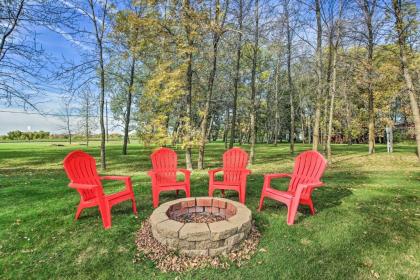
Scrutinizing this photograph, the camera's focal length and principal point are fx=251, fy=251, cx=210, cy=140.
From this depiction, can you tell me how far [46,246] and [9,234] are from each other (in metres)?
0.75

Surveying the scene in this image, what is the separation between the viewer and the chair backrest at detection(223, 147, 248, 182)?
4.86 m

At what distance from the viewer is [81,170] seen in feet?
12.7

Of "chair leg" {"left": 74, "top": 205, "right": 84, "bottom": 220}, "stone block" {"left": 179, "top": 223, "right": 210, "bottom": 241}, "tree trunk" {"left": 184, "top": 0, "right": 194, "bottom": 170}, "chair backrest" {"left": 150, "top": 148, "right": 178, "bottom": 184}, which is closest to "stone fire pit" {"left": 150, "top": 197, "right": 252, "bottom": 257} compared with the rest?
"stone block" {"left": 179, "top": 223, "right": 210, "bottom": 241}

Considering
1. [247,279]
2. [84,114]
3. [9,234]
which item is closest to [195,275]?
[247,279]

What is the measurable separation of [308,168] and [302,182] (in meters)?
0.25

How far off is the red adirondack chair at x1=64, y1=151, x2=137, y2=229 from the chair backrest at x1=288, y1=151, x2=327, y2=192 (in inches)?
108

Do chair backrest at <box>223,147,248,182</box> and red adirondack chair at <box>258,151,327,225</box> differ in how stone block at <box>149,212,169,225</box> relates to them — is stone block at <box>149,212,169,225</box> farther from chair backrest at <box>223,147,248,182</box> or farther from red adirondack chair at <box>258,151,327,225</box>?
chair backrest at <box>223,147,248,182</box>

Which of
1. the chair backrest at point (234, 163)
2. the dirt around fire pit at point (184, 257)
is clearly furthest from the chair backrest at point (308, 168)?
the dirt around fire pit at point (184, 257)

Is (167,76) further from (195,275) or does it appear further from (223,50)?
(195,275)

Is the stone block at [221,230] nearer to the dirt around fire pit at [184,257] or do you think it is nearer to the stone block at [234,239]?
the stone block at [234,239]

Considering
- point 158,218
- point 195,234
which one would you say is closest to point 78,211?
point 158,218

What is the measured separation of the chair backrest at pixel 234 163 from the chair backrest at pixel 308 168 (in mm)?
995

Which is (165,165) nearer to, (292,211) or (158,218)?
(158,218)

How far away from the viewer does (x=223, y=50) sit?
10.4m
